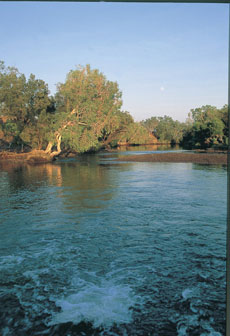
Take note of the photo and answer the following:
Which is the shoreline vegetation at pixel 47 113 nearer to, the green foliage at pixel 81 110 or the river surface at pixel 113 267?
the green foliage at pixel 81 110

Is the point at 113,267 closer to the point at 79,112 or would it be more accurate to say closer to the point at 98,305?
the point at 98,305

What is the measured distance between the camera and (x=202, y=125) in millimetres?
60906

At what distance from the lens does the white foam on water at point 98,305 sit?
→ 4.48m

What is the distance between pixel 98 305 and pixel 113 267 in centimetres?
139

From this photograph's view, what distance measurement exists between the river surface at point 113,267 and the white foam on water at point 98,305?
0.02 m

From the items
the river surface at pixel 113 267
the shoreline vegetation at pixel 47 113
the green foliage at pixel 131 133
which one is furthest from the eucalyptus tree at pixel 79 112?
the green foliage at pixel 131 133

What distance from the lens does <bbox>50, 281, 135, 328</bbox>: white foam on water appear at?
448 centimetres

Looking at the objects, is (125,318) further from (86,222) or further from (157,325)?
(86,222)

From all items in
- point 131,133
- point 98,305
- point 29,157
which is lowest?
point 98,305

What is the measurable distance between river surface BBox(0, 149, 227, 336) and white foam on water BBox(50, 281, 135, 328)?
2cm

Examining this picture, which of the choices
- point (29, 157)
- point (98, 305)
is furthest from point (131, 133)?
point (98, 305)

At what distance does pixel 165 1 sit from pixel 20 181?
17.6 meters

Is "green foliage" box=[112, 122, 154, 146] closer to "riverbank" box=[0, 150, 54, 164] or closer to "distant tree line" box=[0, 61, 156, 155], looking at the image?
"distant tree line" box=[0, 61, 156, 155]

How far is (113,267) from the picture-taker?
620 cm
